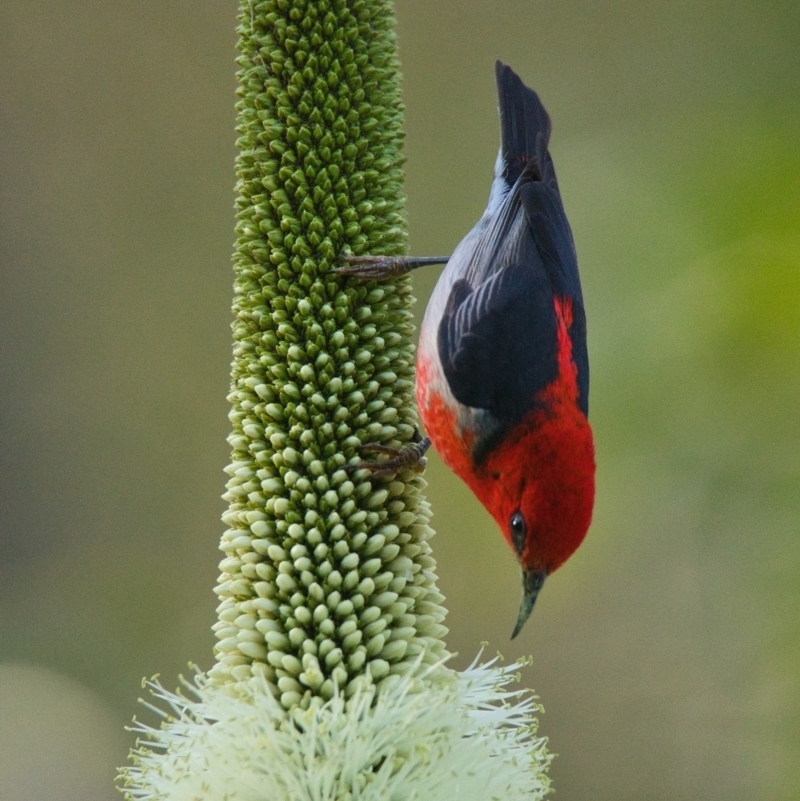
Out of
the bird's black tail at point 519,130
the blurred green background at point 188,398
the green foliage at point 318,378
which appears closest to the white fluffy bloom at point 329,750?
the green foliage at point 318,378

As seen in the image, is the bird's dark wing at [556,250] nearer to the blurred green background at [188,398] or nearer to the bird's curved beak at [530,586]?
the bird's curved beak at [530,586]

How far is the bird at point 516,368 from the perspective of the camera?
3.02 metres

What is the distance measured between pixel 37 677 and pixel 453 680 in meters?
4.47

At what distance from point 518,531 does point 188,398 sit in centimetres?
429

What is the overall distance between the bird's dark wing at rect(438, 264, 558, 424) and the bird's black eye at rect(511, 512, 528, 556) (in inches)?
13.6

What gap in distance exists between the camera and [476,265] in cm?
381

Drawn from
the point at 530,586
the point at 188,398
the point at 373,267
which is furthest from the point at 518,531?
the point at 188,398

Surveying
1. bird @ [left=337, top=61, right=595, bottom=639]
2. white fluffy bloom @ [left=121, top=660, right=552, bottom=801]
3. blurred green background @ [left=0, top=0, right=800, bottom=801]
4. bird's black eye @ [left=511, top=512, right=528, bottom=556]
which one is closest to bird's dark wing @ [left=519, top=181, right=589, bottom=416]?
bird @ [left=337, top=61, right=595, bottom=639]

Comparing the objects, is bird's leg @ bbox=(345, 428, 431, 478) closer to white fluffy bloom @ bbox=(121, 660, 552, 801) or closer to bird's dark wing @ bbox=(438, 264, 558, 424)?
white fluffy bloom @ bbox=(121, 660, 552, 801)

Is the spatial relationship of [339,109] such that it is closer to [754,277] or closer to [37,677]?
[754,277]

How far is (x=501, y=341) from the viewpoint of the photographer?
355 centimetres

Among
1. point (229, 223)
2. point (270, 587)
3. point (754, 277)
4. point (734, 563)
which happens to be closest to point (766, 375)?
point (754, 277)

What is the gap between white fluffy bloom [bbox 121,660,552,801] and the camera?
92.4 inches

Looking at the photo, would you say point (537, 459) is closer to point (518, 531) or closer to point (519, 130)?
point (518, 531)
